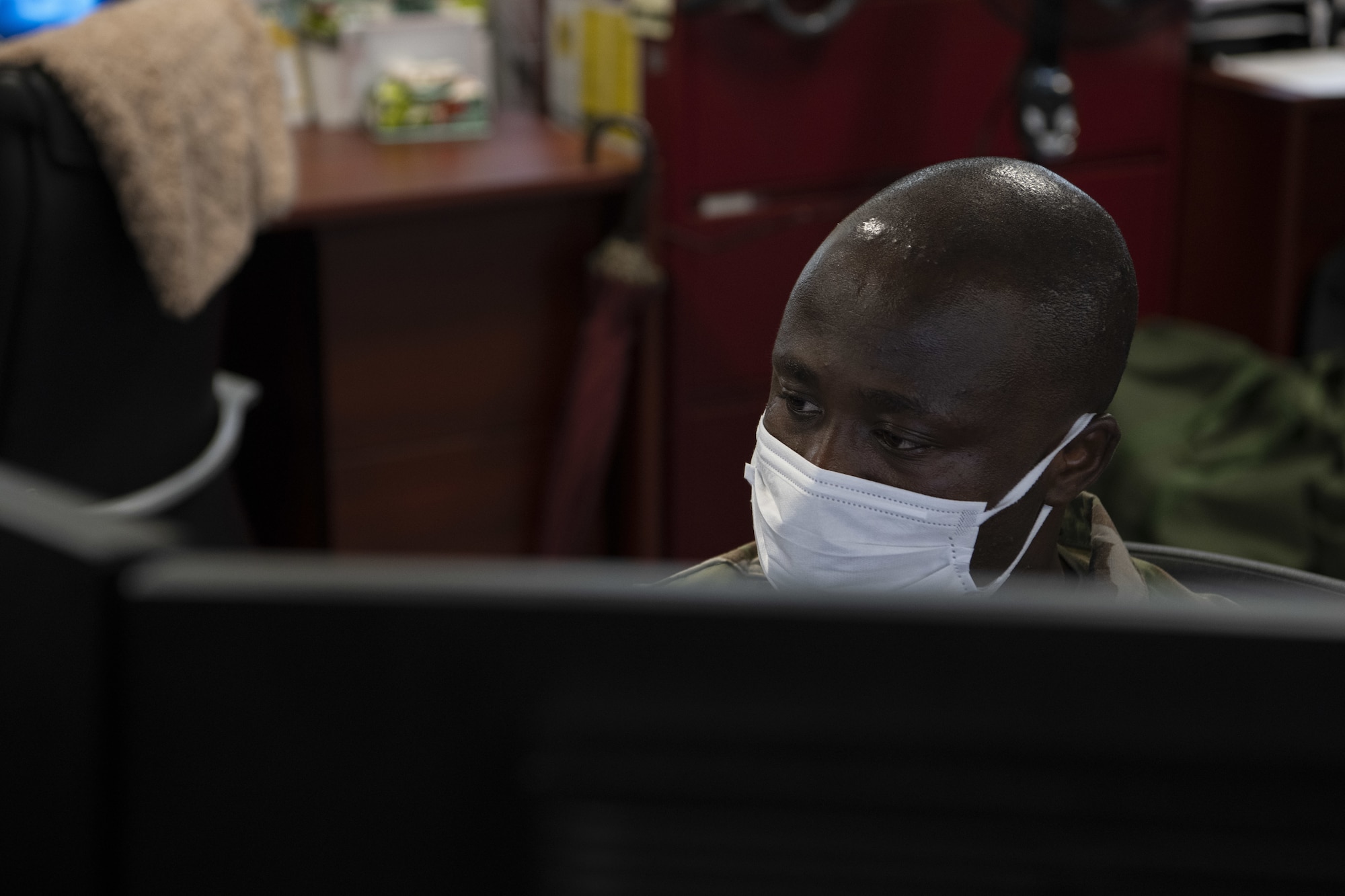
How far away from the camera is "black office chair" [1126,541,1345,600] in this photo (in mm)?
918

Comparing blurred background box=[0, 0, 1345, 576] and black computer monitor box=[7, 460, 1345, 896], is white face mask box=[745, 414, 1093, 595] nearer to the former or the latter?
black computer monitor box=[7, 460, 1345, 896]

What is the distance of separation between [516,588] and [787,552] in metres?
0.67

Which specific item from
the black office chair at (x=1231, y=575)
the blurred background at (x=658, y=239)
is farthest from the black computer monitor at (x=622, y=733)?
the blurred background at (x=658, y=239)

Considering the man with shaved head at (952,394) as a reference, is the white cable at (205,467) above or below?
below

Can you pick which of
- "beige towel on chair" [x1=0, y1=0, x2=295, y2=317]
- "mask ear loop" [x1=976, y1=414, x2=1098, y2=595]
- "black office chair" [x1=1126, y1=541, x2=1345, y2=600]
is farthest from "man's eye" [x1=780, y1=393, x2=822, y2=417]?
"beige towel on chair" [x1=0, y1=0, x2=295, y2=317]

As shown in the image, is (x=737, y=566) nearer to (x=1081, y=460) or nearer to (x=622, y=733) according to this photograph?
(x=1081, y=460)

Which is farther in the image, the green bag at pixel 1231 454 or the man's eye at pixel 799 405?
the green bag at pixel 1231 454

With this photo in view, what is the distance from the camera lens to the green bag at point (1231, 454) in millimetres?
1969

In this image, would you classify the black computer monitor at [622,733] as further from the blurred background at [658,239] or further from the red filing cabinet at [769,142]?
the red filing cabinet at [769,142]

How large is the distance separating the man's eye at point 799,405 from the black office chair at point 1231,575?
0.72ft

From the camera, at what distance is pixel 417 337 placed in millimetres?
2273

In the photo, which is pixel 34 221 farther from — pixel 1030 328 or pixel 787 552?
pixel 1030 328

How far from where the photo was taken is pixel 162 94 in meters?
1.54

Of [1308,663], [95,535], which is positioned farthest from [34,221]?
[1308,663]
